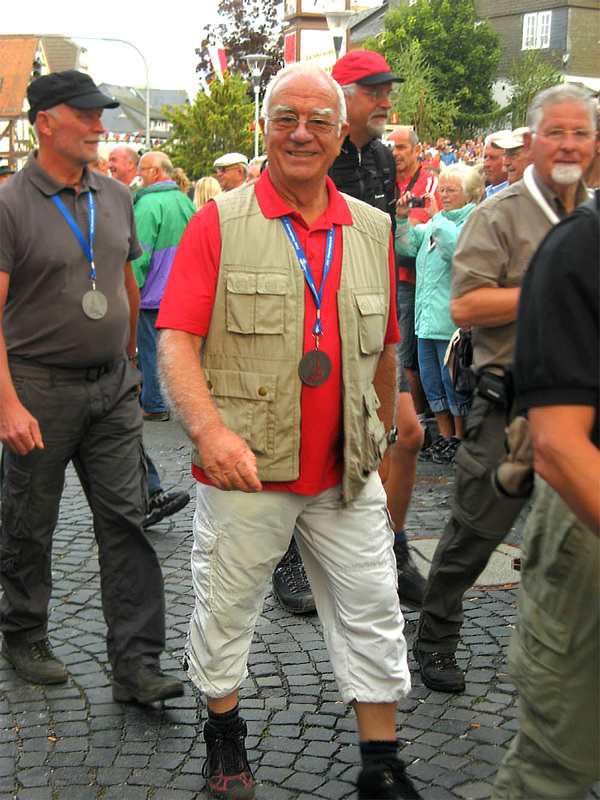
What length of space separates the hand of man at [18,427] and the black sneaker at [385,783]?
5.17 feet

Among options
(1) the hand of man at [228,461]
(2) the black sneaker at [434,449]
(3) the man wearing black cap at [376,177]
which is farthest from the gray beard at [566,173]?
(2) the black sneaker at [434,449]

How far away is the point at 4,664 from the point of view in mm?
4641

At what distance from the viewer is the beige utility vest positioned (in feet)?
11.0

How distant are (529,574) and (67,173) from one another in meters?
2.51

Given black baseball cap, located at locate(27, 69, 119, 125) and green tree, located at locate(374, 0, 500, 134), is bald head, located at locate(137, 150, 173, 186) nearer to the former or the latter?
black baseball cap, located at locate(27, 69, 119, 125)

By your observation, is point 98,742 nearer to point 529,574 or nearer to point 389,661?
point 389,661

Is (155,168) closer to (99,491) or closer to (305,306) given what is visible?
(99,491)

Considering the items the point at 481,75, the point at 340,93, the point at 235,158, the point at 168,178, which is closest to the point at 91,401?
the point at 340,93

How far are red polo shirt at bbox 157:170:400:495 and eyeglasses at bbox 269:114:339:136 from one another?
7.3 inches

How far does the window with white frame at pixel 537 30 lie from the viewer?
219 feet

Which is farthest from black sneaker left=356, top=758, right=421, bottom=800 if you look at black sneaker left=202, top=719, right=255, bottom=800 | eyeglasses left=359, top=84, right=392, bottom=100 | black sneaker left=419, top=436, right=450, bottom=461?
black sneaker left=419, top=436, right=450, bottom=461

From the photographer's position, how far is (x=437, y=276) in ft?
27.5

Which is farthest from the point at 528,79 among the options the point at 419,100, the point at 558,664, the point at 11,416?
the point at 558,664

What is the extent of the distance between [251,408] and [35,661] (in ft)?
5.64
